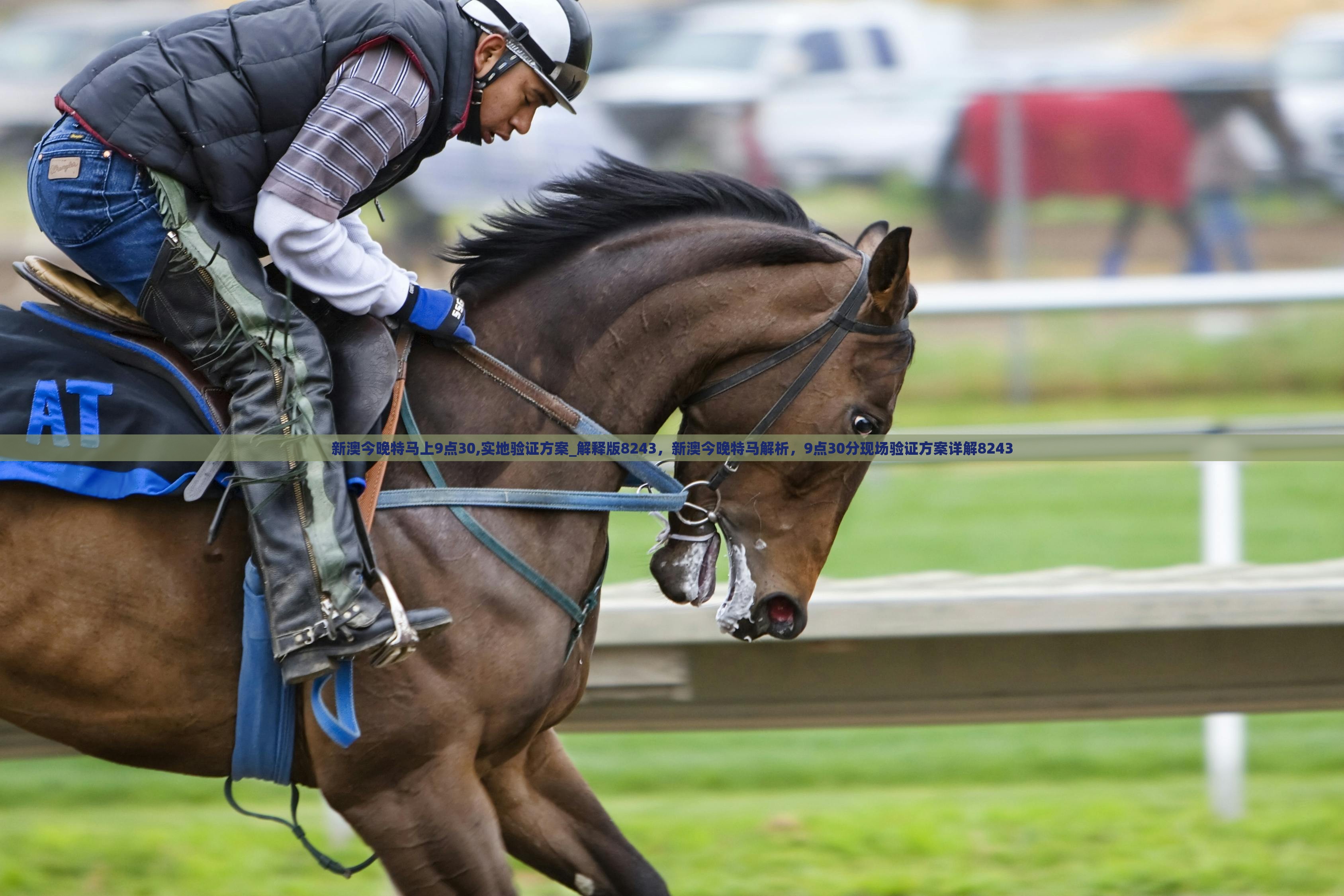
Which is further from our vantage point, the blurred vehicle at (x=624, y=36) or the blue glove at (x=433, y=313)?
the blurred vehicle at (x=624, y=36)

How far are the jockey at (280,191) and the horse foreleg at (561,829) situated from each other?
68 centimetres

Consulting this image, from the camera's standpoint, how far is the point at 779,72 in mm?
15359

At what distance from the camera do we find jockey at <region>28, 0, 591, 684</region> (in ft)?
9.11

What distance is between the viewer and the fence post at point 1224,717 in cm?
477

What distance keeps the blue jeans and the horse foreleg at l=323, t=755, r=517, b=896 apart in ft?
3.52

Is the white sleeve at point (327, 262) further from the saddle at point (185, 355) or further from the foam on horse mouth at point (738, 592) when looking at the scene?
the foam on horse mouth at point (738, 592)

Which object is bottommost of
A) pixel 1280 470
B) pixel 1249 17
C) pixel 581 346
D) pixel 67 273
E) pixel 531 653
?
pixel 531 653

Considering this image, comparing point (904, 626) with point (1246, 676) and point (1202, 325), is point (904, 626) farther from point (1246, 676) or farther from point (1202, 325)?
point (1202, 325)

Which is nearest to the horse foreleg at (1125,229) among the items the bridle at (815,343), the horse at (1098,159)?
the horse at (1098,159)

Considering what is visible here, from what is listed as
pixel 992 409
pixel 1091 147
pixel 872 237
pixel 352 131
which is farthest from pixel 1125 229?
pixel 352 131

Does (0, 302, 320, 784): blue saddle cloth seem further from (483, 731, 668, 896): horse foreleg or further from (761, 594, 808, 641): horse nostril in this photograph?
(761, 594, 808, 641): horse nostril

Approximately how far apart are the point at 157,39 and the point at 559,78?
2.60 ft

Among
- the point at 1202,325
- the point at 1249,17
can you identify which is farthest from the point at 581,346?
the point at 1249,17

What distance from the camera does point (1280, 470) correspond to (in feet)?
30.2
